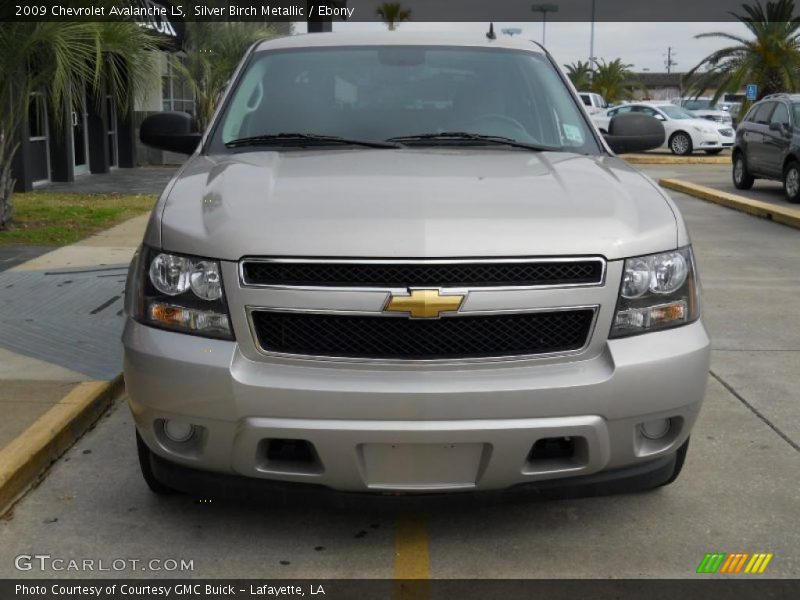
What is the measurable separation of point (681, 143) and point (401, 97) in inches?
1118

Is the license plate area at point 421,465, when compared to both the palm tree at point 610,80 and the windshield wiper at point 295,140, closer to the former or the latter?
the windshield wiper at point 295,140

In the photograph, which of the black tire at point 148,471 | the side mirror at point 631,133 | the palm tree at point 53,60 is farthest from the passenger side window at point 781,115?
the black tire at point 148,471

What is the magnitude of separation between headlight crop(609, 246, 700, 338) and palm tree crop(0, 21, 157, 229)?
8039 mm

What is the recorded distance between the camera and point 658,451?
143 inches

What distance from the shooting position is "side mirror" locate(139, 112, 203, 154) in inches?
207

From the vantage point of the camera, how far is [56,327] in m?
6.77

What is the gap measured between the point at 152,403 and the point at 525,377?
1.25 metres

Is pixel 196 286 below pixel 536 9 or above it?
below

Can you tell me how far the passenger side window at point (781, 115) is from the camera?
16547 mm

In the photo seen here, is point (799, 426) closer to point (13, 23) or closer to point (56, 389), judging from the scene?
point (56, 389)

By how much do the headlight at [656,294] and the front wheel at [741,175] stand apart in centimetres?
1593

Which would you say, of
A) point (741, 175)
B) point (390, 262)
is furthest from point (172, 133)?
point (741, 175)

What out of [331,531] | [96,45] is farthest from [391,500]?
[96,45]
